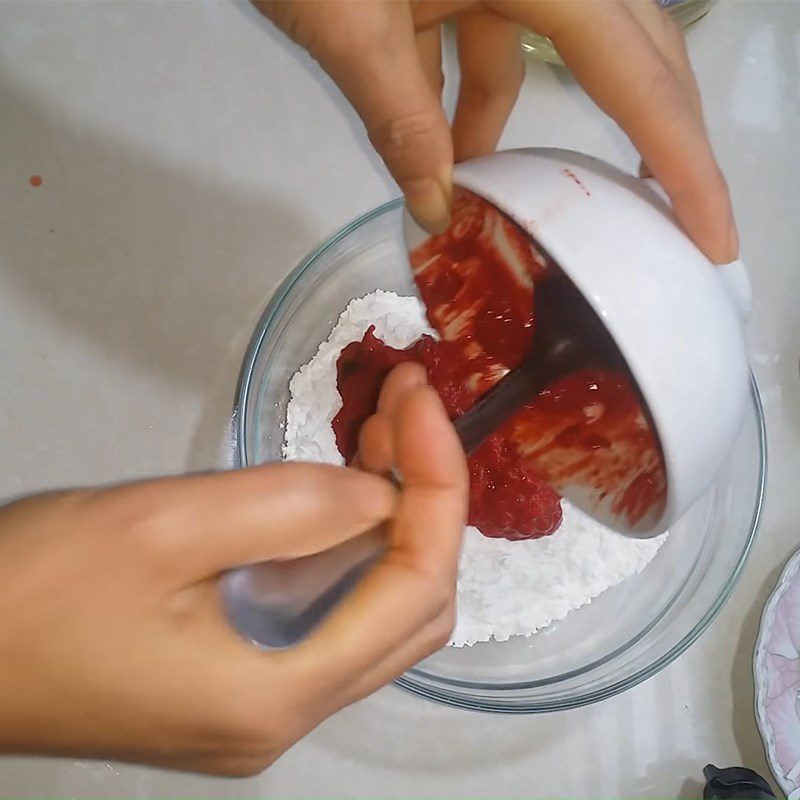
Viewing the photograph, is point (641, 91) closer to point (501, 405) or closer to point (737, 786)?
point (501, 405)

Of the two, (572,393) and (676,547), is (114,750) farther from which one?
(676,547)

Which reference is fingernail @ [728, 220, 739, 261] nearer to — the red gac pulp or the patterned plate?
the red gac pulp

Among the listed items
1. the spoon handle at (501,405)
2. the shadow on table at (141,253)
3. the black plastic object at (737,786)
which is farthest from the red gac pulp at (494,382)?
the black plastic object at (737,786)

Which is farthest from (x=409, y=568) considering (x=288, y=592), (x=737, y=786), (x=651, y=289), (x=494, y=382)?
(x=737, y=786)

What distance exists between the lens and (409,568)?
0.39 m

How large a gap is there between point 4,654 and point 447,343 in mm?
435

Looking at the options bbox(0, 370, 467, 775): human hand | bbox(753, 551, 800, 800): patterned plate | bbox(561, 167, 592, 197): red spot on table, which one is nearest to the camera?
bbox(0, 370, 467, 775): human hand

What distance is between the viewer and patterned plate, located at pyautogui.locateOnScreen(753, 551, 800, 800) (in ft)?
2.15

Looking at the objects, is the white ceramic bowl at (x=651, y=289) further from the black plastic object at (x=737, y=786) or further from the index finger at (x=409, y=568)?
the black plastic object at (x=737, y=786)

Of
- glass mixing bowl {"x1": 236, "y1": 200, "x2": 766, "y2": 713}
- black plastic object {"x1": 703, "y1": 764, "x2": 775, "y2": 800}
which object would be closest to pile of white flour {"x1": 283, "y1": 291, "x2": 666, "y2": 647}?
glass mixing bowl {"x1": 236, "y1": 200, "x2": 766, "y2": 713}

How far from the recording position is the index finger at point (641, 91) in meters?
0.50

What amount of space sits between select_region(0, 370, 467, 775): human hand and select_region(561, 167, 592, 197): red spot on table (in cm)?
22

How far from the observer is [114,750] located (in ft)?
1.17

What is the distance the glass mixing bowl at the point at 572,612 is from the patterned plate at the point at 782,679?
0.17 ft
